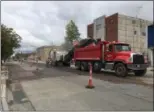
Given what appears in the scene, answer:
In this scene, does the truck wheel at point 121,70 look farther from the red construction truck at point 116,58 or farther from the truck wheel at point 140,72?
the truck wheel at point 140,72

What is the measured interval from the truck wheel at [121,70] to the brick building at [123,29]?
80.5 feet

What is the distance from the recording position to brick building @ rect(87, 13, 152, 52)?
39.0m

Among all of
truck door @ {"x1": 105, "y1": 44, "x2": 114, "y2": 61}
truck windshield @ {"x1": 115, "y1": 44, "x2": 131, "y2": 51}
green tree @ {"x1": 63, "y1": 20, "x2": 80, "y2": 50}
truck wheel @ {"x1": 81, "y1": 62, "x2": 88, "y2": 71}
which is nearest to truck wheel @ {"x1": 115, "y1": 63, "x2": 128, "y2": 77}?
truck door @ {"x1": 105, "y1": 44, "x2": 114, "y2": 61}

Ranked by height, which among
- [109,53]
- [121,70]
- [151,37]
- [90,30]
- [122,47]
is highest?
[90,30]

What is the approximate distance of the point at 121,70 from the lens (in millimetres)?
14844

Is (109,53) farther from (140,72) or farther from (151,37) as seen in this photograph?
(151,37)

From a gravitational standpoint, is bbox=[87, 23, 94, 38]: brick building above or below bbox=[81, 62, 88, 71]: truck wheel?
above

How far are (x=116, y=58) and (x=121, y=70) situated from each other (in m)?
1.16

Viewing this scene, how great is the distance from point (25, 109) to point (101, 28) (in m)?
37.9

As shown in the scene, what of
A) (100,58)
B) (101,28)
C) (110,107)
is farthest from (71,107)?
(101,28)

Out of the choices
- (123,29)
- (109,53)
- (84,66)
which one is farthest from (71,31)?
(109,53)

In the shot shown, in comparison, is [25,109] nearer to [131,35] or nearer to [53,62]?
[53,62]

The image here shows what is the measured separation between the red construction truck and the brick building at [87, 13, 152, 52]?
20.8 m

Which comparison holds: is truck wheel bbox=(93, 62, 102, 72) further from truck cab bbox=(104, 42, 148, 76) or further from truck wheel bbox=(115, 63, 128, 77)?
truck wheel bbox=(115, 63, 128, 77)
